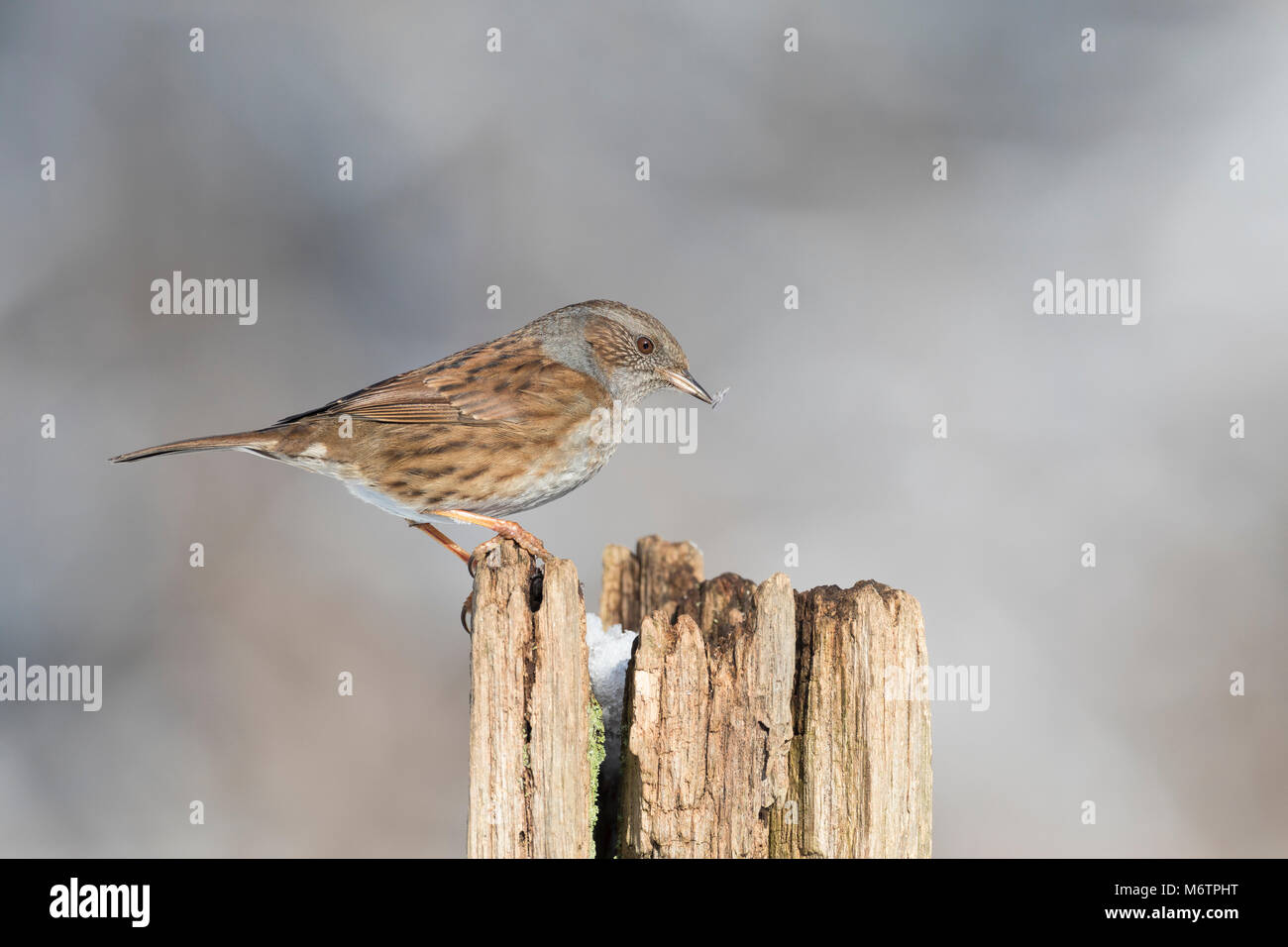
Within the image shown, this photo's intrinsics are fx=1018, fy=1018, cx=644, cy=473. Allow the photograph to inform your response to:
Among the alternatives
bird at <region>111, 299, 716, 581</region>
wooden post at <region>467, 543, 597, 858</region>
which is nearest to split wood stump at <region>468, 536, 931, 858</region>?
wooden post at <region>467, 543, 597, 858</region>

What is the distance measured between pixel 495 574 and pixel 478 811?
29.8 inches

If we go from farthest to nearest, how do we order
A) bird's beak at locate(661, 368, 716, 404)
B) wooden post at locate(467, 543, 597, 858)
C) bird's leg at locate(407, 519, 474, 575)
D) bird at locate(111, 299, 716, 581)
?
bird's beak at locate(661, 368, 716, 404) < bird's leg at locate(407, 519, 474, 575) < bird at locate(111, 299, 716, 581) < wooden post at locate(467, 543, 597, 858)

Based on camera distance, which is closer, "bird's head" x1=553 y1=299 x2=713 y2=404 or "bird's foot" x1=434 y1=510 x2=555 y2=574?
"bird's foot" x1=434 y1=510 x2=555 y2=574

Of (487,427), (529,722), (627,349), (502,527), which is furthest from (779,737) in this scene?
(627,349)

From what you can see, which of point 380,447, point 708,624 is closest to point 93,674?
point 380,447

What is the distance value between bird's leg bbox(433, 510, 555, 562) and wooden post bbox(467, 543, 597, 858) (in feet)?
2.99

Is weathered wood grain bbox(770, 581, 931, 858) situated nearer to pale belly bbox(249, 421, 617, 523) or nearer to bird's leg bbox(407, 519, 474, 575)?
pale belly bbox(249, 421, 617, 523)

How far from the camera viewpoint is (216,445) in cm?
457

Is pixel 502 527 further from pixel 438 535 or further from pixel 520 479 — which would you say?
pixel 438 535

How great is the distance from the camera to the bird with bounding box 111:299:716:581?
4.71 meters

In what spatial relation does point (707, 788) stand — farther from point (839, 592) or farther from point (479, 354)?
point (479, 354)

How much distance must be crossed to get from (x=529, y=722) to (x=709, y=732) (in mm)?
593

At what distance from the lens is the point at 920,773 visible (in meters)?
3.40

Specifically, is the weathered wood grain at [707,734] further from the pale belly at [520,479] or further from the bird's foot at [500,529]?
the pale belly at [520,479]
